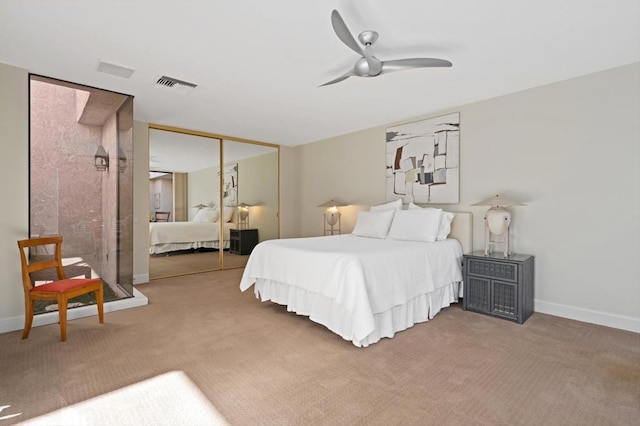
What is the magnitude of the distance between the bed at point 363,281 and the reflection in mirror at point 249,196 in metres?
2.48

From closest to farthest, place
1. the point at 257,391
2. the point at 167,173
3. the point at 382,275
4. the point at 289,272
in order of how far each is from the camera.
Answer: the point at 257,391 < the point at 382,275 < the point at 289,272 < the point at 167,173

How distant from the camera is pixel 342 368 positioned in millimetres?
2293

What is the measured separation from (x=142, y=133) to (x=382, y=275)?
4345mm

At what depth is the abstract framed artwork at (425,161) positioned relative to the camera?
14.0ft

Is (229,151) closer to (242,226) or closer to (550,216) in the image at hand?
(242,226)

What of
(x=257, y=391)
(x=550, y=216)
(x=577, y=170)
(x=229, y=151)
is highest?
(x=229, y=151)

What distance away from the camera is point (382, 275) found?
9.30 feet

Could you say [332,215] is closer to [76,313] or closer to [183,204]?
[183,204]

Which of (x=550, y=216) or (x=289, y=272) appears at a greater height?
(x=550, y=216)

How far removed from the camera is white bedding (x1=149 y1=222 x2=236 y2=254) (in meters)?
5.26

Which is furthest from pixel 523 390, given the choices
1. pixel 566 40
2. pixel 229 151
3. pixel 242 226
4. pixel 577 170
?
pixel 229 151

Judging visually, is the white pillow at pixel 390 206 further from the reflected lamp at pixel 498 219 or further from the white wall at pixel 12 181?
the white wall at pixel 12 181

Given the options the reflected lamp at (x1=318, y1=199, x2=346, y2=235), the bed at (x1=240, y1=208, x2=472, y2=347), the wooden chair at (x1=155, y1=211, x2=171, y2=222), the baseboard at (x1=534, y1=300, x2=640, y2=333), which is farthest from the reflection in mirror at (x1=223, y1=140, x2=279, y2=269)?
the baseboard at (x1=534, y1=300, x2=640, y2=333)

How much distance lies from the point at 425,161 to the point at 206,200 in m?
3.86
